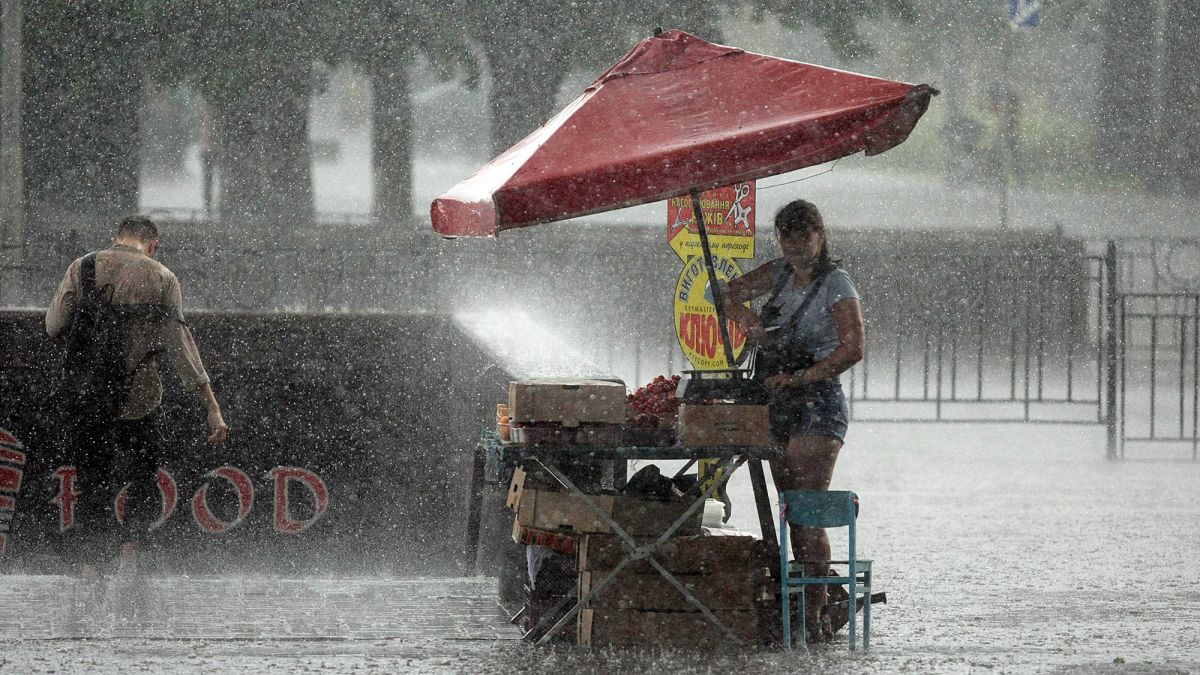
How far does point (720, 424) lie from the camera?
648 centimetres

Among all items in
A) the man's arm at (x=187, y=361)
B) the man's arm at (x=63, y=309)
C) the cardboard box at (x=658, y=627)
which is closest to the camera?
the cardboard box at (x=658, y=627)

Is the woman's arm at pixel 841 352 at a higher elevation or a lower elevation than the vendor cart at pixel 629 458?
higher

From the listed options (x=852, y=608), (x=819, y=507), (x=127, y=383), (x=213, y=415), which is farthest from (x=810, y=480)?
(x=127, y=383)

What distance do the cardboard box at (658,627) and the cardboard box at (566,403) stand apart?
0.72 meters

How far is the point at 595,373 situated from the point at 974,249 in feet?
56.8

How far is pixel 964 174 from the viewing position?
47531 mm

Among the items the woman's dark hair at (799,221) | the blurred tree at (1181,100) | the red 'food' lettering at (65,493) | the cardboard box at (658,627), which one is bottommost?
the cardboard box at (658,627)

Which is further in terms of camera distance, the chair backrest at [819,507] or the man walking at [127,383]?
the man walking at [127,383]

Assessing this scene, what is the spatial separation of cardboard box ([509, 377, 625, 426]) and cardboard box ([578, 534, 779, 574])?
0.46 metres

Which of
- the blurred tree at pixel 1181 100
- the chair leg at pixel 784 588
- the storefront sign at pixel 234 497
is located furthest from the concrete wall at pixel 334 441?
the blurred tree at pixel 1181 100

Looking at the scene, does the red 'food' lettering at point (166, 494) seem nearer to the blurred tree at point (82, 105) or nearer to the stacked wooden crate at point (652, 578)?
the stacked wooden crate at point (652, 578)

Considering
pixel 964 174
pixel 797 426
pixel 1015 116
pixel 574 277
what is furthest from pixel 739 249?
pixel 964 174

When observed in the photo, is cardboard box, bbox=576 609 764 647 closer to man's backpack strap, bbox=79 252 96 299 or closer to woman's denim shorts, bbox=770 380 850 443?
woman's denim shorts, bbox=770 380 850 443

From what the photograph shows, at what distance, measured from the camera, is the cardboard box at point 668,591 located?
6527 mm
